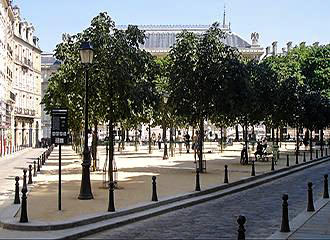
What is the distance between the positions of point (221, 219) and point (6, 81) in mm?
49776

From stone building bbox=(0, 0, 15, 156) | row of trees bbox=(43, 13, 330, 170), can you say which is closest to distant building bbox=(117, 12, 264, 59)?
stone building bbox=(0, 0, 15, 156)

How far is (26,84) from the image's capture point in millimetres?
75938

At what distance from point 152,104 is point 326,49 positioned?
5463 cm

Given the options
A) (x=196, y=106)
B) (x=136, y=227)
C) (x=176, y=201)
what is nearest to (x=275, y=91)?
(x=196, y=106)

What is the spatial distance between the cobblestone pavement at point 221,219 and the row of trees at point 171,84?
5094 millimetres

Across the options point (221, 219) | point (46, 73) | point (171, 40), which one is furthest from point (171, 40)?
point (221, 219)

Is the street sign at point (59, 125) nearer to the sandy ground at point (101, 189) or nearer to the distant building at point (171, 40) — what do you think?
the sandy ground at point (101, 189)

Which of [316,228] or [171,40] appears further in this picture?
[171,40]

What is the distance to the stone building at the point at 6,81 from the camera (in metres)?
54.2

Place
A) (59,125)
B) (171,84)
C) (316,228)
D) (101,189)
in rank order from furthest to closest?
(171,84) < (101,189) < (59,125) < (316,228)

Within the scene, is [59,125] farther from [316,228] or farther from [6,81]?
[6,81]

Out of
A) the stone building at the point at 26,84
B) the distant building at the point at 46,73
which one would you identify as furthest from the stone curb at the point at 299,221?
the distant building at the point at 46,73

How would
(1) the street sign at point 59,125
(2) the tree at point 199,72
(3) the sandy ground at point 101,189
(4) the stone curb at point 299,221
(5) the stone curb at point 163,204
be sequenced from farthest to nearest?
(2) the tree at point 199,72
(1) the street sign at point 59,125
(3) the sandy ground at point 101,189
(5) the stone curb at point 163,204
(4) the stone curb at point 299,221

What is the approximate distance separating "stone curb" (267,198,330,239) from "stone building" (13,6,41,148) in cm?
5605
